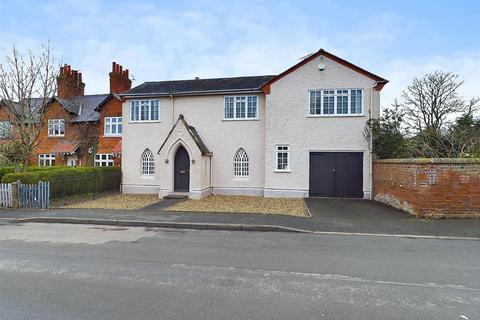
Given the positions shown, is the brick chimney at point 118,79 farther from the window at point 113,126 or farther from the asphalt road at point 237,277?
the asphalt road at point 237,277

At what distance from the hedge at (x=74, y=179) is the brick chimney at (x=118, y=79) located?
30.1ft

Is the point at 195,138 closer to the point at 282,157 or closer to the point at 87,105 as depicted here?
the point at 282,157

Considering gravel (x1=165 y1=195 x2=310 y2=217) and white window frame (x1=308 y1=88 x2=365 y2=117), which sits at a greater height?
white window frame (x1=308 y1=88 x2=365 y2=117)

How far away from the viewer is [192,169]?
57.4 ft

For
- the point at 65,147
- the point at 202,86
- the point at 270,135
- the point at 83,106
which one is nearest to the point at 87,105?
the point at 83,106

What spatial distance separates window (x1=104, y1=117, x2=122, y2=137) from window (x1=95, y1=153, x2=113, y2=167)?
177cm

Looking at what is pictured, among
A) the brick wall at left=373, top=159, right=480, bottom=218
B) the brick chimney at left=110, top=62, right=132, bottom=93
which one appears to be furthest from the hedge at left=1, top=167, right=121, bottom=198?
the brick wall at left=373, top=159, right=480, bottom=218

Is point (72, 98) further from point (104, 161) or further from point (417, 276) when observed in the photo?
point (417, 276)

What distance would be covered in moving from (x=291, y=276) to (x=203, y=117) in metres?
15.0

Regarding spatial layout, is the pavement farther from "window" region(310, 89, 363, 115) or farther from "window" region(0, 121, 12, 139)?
"window" region(0, 121, 12, 139)

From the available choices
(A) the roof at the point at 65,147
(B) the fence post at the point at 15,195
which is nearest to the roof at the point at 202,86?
(B) the fence post at the point at 15,195

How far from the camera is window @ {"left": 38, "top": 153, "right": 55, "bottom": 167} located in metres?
29.1

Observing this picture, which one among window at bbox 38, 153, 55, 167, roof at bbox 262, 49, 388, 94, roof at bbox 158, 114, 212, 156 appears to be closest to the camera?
roof at bbox 262, 49, 388, 94

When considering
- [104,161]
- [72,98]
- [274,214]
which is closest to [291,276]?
[274,214]
